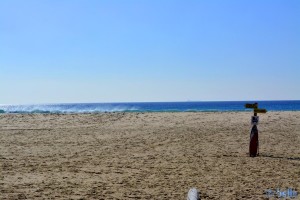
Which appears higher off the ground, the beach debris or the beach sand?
the beach debris

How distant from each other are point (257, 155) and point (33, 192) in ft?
25.9

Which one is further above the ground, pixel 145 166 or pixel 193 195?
pixel 193 195

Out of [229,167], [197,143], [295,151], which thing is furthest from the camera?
[197,143]

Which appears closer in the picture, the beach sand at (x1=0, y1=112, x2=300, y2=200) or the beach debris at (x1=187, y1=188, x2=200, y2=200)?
the beach debris at (x1=187, y1=188, x2=200, y2=200)

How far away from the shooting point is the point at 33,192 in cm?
782

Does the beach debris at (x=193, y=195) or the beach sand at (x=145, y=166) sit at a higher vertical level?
the beach debris at (x=193, y=195)

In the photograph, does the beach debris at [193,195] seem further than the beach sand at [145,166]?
No

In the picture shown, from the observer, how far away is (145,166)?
1098 cm

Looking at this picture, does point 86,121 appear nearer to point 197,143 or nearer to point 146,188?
point 197,143

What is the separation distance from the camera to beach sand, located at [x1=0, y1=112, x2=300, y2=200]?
8.01 m

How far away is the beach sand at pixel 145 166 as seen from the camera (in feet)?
26.3

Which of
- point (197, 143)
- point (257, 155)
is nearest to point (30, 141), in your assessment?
point (197, 143)

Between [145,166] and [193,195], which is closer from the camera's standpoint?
[193,195]

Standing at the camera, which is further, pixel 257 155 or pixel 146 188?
pixel 257 155
